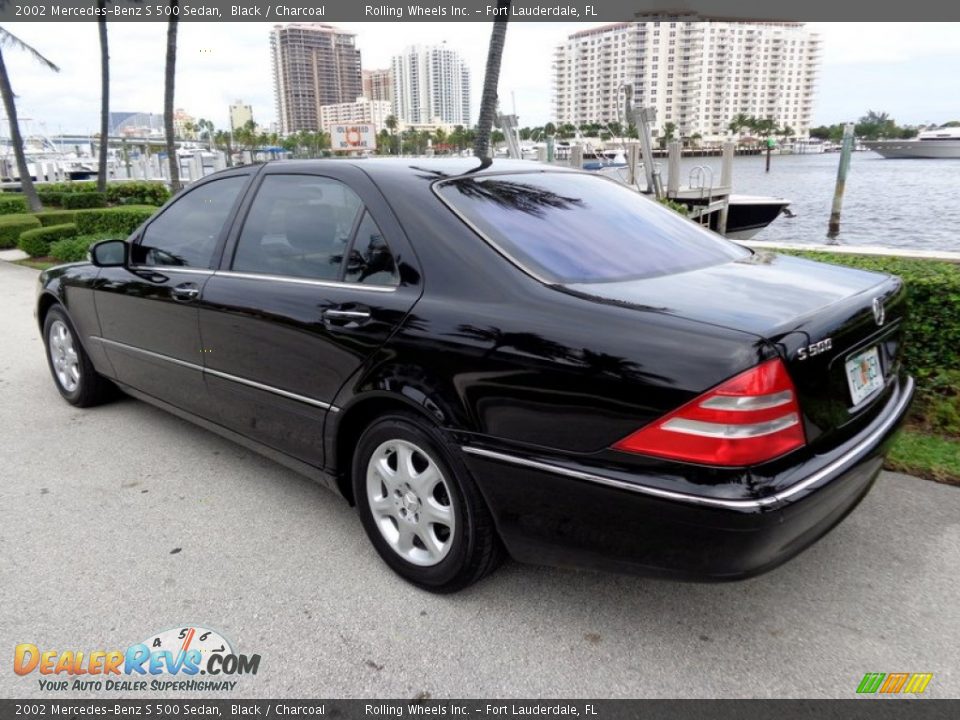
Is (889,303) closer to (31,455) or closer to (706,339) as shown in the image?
(706,339)

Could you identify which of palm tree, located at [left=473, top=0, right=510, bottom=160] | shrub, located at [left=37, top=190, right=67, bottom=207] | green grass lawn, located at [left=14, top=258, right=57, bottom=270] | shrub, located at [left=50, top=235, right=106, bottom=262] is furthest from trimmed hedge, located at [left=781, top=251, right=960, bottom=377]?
shrub, located at [left=37, top=190, right=67, bottom=207]

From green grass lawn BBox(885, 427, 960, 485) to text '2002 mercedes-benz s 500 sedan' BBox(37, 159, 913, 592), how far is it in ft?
2.98

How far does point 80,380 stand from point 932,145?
7487 centimetres

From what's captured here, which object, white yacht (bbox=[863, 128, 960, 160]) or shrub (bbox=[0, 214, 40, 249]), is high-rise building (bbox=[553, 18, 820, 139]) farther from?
shrub (bbox=[0, 214, 40, 249])

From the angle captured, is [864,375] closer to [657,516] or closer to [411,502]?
[657,516]

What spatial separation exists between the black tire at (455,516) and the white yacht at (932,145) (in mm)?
73888

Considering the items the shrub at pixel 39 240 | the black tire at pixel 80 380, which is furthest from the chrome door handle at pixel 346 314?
the shrub at pixel 39 240

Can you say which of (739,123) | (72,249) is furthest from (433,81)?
(72,249)

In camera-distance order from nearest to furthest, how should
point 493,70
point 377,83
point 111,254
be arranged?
point 111,254
point 493,70
point 377,83

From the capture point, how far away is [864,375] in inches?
98.3

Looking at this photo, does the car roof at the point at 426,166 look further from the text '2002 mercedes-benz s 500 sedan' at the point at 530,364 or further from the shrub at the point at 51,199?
the shrub at the point at 51,199

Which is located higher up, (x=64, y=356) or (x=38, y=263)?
(x=64, y=356)

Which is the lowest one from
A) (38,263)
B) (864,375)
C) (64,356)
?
(38,263)

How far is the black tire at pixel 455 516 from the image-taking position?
2.48 metres
